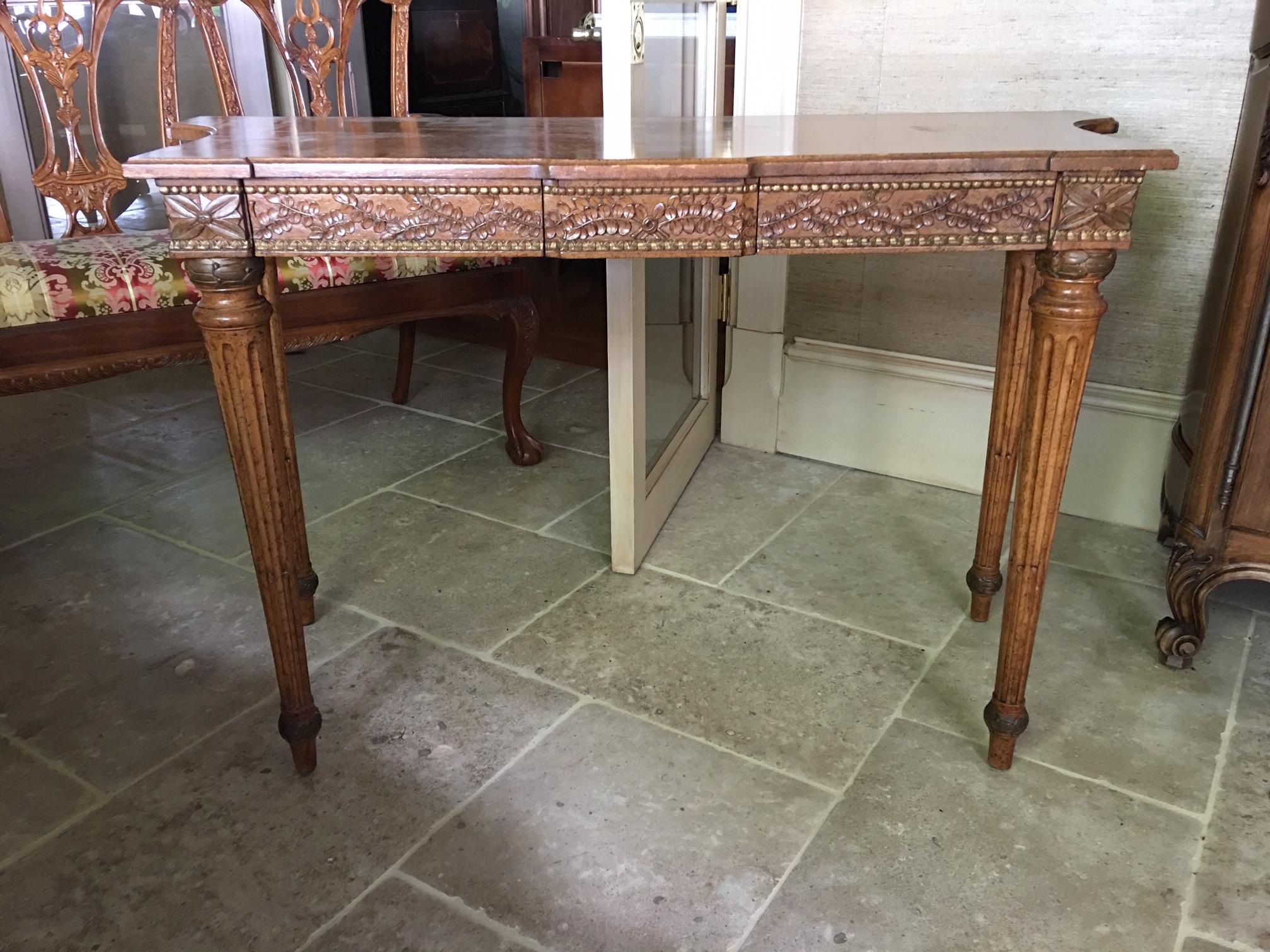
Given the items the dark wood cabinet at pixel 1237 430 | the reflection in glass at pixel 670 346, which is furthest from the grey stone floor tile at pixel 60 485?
the dark wood cabinet at pixel 1237 430

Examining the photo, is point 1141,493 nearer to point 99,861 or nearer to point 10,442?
point 99,861

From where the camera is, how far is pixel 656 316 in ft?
6.22

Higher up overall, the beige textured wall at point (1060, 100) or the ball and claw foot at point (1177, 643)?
the beige textured wall at point (1060, 100)

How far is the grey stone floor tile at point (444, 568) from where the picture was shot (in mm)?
1724

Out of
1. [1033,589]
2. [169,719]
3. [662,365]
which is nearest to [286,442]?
[169,719]

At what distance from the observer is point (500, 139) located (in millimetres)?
1235

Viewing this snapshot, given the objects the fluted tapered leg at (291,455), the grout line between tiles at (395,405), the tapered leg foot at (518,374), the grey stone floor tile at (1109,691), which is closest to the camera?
the grey stone floor tile at (1109,691)

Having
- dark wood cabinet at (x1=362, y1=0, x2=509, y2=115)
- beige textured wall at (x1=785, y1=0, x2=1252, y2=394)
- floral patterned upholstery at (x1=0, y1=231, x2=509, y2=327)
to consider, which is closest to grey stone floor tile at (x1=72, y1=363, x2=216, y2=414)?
floral patterned upholstery at (x1=0, y1=231, x2=509, y2=327)

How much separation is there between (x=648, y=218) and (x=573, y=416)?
160 cm

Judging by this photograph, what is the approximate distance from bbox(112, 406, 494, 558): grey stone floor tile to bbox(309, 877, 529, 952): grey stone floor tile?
2.81ft

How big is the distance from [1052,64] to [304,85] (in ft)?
7.32

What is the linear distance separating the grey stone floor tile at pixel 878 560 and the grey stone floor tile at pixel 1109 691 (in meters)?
0.09

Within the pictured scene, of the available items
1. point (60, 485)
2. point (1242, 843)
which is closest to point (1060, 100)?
point (1242, 843)

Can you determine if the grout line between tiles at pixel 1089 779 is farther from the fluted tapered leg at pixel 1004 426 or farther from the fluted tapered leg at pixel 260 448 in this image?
the fluted tapered leg at pixel 260 448
